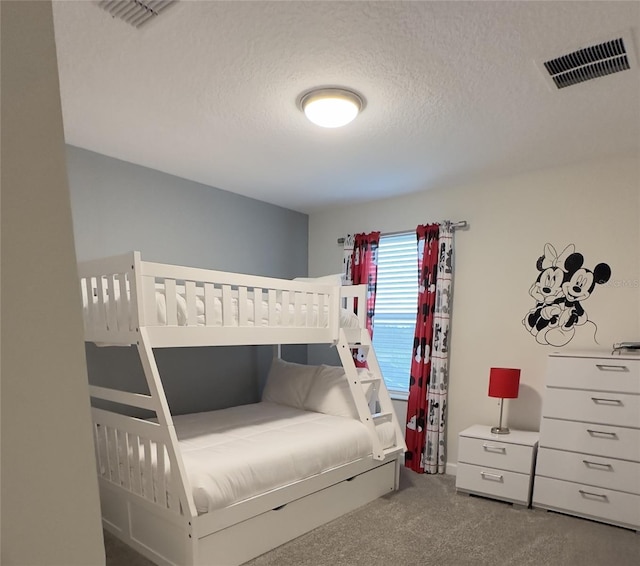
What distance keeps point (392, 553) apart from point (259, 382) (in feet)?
6.73

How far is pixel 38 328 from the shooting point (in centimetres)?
45

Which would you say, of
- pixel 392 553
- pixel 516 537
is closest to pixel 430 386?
pixel 516 537

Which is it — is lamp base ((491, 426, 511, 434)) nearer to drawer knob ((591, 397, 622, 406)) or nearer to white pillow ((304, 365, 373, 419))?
drawer knob ((591, 397, 622, 406))

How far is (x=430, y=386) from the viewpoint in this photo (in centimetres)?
366

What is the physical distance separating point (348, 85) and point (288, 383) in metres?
2.43

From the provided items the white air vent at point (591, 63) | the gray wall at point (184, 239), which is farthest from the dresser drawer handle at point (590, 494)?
the gray wall at point (184, 239)

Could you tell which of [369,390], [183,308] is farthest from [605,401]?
[183,308]

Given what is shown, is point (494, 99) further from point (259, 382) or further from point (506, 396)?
point (259, 382)

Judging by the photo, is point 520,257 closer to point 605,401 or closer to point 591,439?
point 605,401

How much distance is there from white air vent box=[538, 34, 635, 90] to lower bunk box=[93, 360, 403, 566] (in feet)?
7.33

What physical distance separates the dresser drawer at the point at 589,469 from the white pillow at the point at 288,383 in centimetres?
171

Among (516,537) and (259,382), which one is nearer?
(516,537)

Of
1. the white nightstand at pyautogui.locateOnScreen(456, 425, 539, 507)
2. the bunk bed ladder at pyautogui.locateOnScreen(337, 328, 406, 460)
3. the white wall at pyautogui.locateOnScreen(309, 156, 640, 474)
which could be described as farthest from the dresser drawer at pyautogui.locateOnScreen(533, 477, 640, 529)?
the bunk bed ladder at pyautogui.locateOnScreen(337, 328, 406, 460)

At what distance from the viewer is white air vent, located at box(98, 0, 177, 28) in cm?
155
